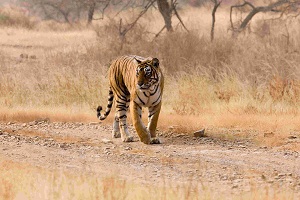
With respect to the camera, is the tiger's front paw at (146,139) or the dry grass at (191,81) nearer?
the tiger's front paw at (146,139)

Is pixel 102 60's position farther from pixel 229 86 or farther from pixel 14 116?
pixel 14 116

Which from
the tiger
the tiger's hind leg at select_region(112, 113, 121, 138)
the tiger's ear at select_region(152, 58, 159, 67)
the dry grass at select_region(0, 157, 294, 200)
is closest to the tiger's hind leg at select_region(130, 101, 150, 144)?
the tiger

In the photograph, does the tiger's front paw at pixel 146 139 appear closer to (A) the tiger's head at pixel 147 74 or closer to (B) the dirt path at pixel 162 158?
(B) the dirt path at pixel 162 158

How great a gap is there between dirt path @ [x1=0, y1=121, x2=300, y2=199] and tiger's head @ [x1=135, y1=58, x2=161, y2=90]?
2.55 ft

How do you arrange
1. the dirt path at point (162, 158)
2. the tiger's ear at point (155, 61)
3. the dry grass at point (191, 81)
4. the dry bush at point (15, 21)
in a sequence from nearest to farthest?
the dirt path at point (162, 158)
the tiger's ear at point (155, 61)
the dry grass at point (191, 81)
the dry bush at point (15, 21)

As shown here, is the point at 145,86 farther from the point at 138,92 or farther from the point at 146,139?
the point at 146,139

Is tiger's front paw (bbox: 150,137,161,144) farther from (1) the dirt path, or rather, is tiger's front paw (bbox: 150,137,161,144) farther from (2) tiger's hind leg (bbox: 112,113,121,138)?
(2) tiger's hind leg (bbox: 112,113,121,138)

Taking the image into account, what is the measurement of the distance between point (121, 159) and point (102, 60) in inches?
424

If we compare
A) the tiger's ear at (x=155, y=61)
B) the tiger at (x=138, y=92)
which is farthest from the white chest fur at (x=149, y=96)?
the tiger's ear at (x=155, y=61)

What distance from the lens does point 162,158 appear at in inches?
355

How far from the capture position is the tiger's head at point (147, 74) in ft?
33.2

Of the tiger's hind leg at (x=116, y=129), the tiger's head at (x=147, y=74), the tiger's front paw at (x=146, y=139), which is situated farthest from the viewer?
the tiger's hind leg at (x=116, y=129)

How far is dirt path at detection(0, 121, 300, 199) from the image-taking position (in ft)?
24.9

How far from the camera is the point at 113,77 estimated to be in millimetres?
11211
